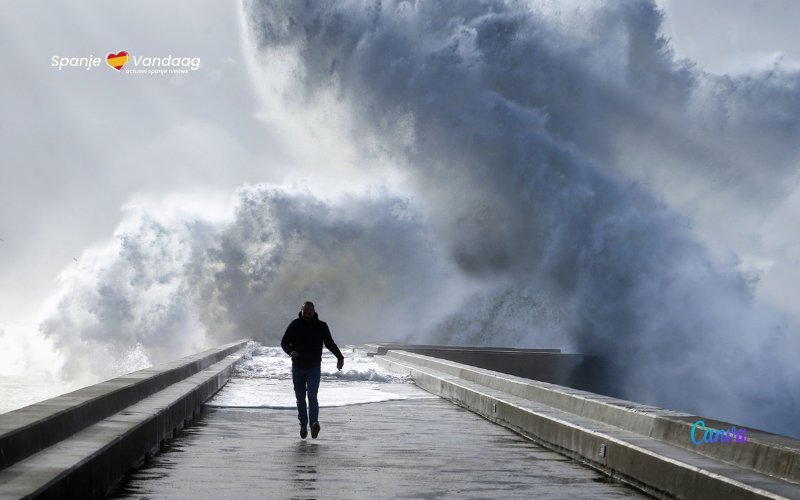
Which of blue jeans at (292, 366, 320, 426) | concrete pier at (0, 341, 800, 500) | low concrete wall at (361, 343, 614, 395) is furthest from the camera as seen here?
low concrete wall at (361, 343, 614, 395)

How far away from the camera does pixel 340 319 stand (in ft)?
216

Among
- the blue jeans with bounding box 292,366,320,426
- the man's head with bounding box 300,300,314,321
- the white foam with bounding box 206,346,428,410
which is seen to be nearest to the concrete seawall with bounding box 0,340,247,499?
the blue jeans with bounding box 292,366,320,426

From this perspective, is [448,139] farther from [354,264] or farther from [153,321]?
[153,321]

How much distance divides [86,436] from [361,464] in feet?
8.54

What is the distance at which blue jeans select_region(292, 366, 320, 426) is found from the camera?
44.7 feet

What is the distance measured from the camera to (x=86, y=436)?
32.0ft

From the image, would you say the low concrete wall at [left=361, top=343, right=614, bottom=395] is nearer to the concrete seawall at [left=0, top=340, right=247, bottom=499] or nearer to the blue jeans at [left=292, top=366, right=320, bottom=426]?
the concrete seawall at [left=0, top=340, right=247, bottom=499]

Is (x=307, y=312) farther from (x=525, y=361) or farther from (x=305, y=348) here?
(x=525, y=361)

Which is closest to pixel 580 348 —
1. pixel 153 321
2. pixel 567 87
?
pixel 567 87

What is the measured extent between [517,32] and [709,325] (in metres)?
19.4

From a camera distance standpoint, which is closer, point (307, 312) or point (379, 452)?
point (379, 452)

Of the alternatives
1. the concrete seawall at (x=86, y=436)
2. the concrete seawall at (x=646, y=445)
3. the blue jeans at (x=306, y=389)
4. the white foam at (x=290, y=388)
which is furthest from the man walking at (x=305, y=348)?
the white foam at (x=290, y=388)

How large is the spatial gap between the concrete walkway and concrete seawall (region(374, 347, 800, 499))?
220mm

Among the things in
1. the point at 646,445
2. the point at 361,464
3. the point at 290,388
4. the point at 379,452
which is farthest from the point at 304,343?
the point at 290,388
